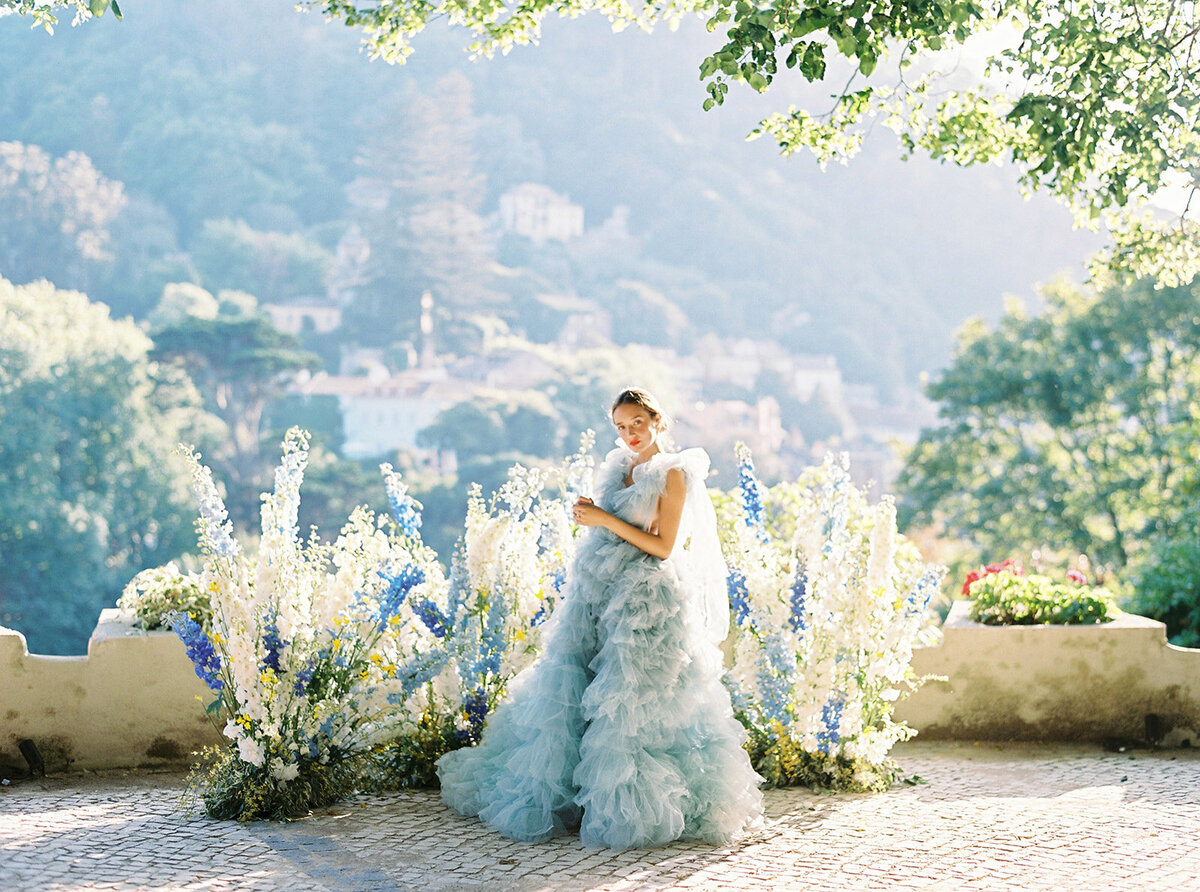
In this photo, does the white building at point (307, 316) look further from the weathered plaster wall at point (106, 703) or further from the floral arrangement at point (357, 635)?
the floral arrangement at point (357, 635)

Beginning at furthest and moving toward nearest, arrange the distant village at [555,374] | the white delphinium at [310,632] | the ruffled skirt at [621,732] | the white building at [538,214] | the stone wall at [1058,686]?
the white building at [538,214], the distant village at [555,374], the stone wall at [1058,686], the white delphinium at [310,632], the ruffled skirt at [621,732]

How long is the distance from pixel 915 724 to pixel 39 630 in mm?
33959

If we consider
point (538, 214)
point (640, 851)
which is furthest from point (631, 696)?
point (538, 214)

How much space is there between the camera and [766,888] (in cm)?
329


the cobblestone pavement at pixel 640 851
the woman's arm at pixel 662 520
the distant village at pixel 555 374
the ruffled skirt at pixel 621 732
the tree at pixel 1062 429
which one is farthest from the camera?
the distant village at pixel 555 374

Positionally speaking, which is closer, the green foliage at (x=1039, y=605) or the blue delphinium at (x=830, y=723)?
the blue delphinium at (x=830, y=723)

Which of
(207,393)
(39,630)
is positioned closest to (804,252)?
(207,393)

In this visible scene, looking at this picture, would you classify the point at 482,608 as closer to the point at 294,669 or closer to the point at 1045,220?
the point at 294,669

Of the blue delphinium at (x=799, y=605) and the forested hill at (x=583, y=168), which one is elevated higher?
the forested hill at (x=583, y=168)

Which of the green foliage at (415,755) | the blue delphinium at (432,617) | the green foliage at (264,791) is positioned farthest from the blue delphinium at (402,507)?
the green foliage at (264,791)

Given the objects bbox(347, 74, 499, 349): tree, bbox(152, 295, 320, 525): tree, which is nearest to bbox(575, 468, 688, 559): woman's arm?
bbox(152, 295, 320, 525): tree

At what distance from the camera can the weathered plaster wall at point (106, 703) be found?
4891 millimetres

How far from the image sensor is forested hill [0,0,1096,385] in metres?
55.0

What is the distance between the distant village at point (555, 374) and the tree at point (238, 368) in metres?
1.88
